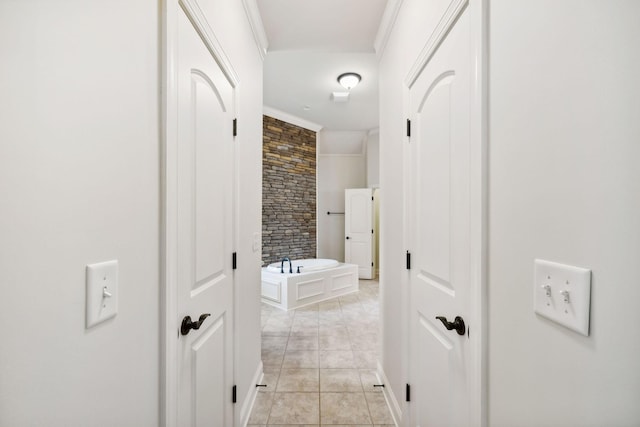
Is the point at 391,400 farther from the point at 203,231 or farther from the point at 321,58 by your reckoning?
the point at 321,58

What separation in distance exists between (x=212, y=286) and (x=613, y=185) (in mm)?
1278

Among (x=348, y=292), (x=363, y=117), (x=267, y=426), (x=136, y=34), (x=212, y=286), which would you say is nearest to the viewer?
(x=136, y=34)

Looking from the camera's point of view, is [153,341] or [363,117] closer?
[153,341]

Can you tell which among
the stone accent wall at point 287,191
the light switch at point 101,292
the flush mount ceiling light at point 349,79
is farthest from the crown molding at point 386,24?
the stone accent wall at point 287,191

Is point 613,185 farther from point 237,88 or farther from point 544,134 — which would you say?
point 237,88

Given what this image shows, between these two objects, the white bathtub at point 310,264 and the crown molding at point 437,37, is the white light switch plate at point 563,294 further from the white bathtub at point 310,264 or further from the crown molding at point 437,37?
the white bathtub at point 310,264

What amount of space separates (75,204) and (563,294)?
39.5 inches

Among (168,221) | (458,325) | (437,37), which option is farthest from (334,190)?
(168,221)

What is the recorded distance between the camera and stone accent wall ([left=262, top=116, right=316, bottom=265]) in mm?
5047

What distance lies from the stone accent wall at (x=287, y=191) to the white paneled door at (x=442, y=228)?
12.6ft

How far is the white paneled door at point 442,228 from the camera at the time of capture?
946mm

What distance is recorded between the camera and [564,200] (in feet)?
1.82

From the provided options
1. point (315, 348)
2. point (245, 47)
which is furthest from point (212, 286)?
point (315, 348)

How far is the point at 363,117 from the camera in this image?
5.23 metres
